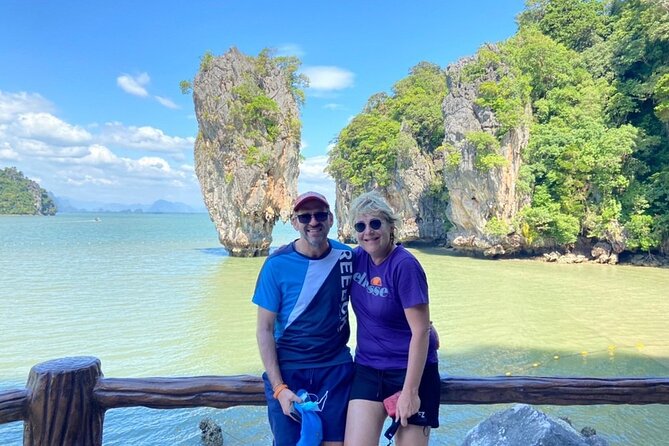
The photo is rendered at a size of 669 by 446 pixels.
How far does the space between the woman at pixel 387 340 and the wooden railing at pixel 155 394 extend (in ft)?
1.18

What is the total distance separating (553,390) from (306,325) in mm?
1443

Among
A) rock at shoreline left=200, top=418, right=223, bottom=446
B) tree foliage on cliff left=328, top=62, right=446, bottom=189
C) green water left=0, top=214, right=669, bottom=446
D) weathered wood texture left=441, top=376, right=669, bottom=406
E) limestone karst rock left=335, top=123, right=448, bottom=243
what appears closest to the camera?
weathered wood texture left=441, top=376, right=669, bottom=406

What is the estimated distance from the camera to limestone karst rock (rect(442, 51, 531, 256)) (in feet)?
80.2

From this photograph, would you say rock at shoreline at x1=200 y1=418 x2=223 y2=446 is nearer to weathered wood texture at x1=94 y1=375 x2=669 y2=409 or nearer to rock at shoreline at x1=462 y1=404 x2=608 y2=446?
weathered wood texture at x1=94 y1=375 x2=669 y2=409

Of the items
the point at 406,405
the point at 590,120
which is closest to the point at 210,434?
the point at 406,405

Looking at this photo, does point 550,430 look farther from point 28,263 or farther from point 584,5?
point 584,5

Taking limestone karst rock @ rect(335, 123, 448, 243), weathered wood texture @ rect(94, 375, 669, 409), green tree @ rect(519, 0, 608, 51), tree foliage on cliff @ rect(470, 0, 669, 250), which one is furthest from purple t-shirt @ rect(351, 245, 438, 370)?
green tree @ rect(519, 0, 608, 51)

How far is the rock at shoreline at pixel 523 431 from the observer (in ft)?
7.34

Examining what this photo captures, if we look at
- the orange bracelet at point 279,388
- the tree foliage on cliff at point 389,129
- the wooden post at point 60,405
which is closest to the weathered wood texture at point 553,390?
the orange bracelet at point 279,388

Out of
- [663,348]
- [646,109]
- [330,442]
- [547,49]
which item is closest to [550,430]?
[330,442]

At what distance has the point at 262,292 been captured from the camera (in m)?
2.12

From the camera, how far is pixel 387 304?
2.03 metres

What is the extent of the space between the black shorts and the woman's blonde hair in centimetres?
71

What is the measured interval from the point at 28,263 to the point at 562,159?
97.9 feet
